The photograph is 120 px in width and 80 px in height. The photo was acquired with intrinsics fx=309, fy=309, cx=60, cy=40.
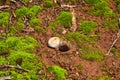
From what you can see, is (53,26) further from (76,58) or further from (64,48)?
(76,58)

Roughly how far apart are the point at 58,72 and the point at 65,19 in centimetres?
175

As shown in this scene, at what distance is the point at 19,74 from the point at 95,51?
76.3 inches

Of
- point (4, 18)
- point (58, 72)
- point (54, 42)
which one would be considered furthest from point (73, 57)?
point (4, 18)

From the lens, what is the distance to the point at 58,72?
635cm

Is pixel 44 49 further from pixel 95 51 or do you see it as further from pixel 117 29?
pixel 117 29

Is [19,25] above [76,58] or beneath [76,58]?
above

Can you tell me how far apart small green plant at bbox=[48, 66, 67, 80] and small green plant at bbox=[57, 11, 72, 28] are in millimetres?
1481

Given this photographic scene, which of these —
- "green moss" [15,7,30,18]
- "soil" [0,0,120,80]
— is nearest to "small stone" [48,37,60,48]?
"soil" [0,0,120,80]

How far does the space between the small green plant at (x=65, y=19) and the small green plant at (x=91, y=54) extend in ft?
2.81

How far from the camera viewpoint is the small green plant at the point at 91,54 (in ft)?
22.7

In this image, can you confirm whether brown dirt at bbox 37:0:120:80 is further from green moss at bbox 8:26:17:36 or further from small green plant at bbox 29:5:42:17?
green moss at bbox 8:26:17:36

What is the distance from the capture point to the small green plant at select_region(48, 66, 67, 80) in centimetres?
629

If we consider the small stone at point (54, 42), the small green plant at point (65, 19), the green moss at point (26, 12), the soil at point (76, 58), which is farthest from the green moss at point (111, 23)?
the green moss at point (26, 12)

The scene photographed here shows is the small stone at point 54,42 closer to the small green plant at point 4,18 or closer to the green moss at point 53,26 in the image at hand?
the green moss at point 53,26
